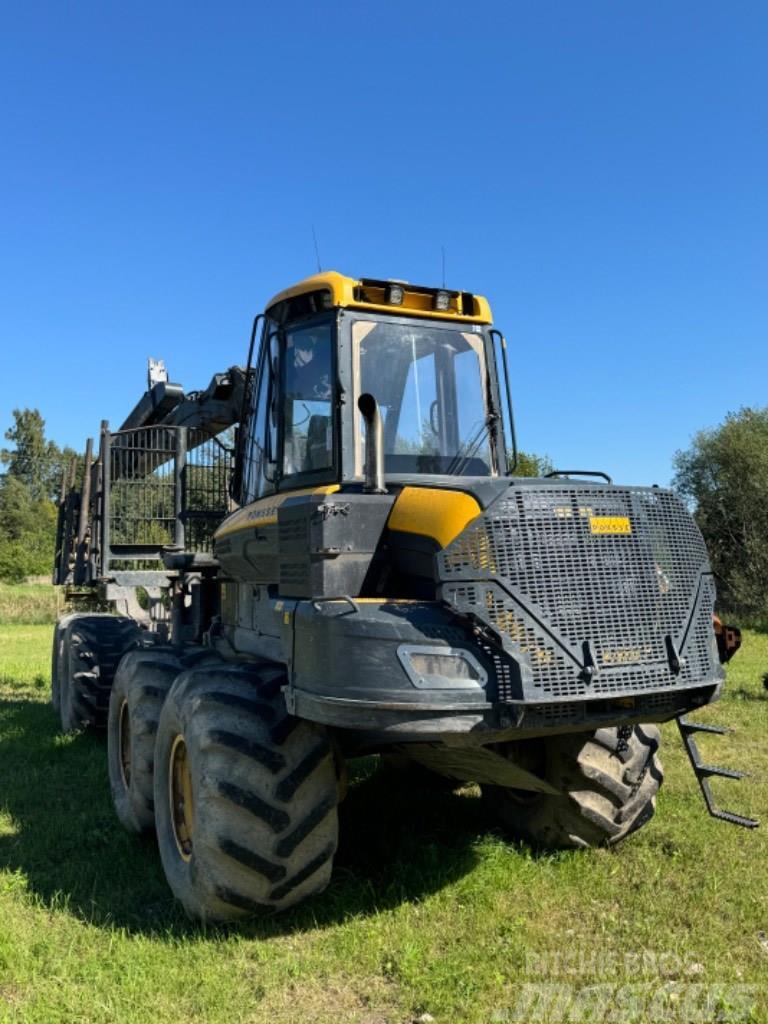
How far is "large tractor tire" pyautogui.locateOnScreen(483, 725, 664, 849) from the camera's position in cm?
453

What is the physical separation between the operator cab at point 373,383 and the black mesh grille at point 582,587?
833mm

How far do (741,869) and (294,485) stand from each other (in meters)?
3.24

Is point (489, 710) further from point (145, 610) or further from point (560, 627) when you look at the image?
point (145, 610)

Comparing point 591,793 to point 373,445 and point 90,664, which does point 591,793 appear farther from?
point 90,664

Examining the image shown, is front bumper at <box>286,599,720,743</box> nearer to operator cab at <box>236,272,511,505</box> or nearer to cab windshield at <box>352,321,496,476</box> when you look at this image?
operator cab at <box>236,272,511,505</box>

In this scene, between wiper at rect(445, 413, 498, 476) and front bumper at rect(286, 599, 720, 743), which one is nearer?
front bumper at rect(286, 599, 720, 743)

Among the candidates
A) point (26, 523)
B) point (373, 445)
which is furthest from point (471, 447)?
point (26, 523)

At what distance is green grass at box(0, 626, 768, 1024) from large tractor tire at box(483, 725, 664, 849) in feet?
0.48

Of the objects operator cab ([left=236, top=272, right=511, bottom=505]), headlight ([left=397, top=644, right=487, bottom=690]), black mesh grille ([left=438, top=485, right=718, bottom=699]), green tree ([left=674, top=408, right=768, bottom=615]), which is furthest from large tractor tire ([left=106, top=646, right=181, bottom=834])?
green tree ([left=674, top=408, right=768, bottom=615])

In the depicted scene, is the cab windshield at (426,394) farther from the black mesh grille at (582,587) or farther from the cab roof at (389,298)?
the black mesh grille at (582,587)

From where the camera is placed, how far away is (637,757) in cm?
490

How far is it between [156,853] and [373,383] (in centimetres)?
315

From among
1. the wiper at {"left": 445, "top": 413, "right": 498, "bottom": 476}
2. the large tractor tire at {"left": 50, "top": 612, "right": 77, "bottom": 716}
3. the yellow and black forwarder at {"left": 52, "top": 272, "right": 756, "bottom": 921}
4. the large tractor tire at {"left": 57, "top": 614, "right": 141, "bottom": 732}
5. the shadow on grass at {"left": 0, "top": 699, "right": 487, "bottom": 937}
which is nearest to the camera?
the yellow and black forwarder at {"left": 52, "top": 272, "right": 756, "bottom": 921}

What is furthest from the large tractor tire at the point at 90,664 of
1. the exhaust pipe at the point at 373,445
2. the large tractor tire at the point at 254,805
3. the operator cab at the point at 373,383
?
the exhaust pipe at the point at 373,445
